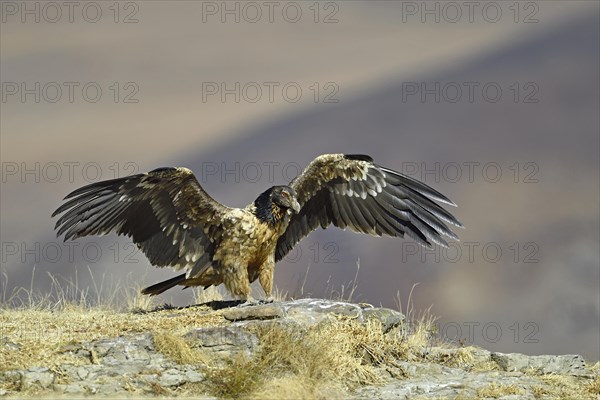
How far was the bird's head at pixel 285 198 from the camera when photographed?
1108cm

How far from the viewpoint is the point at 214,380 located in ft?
27.9

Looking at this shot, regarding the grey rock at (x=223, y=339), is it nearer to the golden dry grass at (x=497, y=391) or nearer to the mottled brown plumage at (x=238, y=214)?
the mottled brown plumage at (x=238, y=214)

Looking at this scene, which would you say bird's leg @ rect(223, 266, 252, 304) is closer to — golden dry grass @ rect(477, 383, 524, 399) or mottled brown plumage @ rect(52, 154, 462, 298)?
mottled brown plumage @ rect(52, 154, 462, 298)

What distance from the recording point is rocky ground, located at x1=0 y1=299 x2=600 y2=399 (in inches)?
329

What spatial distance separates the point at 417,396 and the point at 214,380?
207 cm

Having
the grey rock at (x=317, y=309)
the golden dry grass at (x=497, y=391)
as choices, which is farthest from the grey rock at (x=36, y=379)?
the golden dry grass at (x=497, y=391)

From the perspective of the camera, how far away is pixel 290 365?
8.86 meters

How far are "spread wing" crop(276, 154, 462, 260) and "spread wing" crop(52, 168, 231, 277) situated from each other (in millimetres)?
1295

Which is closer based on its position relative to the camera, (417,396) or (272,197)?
(417,396)

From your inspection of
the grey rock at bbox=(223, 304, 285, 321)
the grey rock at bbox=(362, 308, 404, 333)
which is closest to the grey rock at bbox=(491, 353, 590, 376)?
the grey rock at bbox=(362, 308, 404, 333)

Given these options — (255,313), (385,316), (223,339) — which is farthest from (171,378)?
(385,316)

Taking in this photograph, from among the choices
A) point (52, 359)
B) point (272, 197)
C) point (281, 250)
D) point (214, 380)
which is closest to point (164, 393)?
point (214, 380)

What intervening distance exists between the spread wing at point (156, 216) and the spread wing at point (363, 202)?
4.25 feet

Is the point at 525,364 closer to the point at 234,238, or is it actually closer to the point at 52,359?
the point at 234,238
